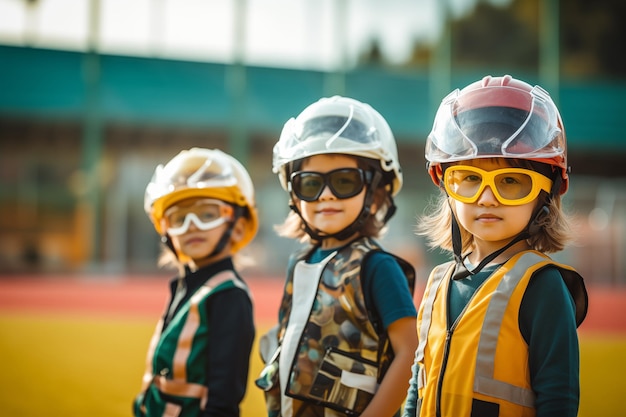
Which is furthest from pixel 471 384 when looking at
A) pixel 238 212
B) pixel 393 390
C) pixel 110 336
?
pixel 110 336

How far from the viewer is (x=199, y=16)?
2617cm

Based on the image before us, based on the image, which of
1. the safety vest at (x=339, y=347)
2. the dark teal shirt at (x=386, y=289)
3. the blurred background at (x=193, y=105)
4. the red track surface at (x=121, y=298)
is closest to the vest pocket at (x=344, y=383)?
the safety vest at (x=339, y=347)

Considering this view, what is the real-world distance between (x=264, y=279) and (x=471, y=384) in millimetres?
22547

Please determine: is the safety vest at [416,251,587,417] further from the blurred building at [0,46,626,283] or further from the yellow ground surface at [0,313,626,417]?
the blurred building at [0,46,626,283]

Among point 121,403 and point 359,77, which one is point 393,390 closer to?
point 121,403

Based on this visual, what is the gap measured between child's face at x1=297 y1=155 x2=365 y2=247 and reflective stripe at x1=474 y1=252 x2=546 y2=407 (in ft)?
3.11

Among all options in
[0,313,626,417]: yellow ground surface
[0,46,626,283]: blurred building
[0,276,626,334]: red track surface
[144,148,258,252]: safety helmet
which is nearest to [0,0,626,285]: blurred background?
[0,46,626,283]: blurred building

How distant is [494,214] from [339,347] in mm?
816

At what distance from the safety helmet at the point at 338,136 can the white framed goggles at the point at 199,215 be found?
0.38 m

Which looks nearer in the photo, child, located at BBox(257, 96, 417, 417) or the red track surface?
child, located at BBox(257, 96, 417, 417)

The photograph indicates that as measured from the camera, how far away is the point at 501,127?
2.66 m

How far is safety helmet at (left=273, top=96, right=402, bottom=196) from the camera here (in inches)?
132

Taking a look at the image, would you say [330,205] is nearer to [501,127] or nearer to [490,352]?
[501,127]

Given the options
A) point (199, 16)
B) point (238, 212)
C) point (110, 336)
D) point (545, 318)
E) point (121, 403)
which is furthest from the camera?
point (199, 16)
